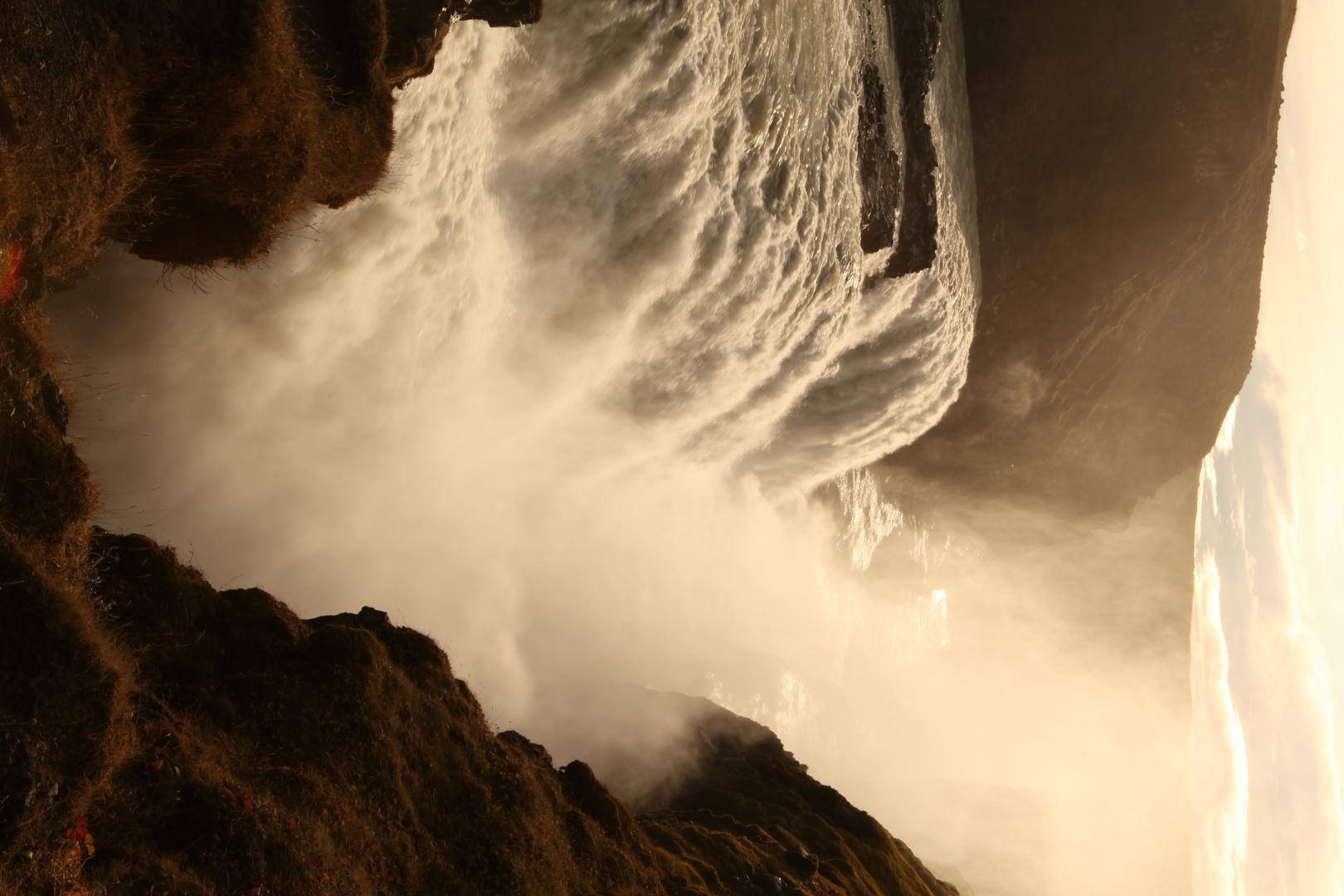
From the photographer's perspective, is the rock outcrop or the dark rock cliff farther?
the dark rock cliff

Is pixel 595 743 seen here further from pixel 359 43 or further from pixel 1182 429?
pixel 1182 429

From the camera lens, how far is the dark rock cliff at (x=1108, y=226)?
59.6ft

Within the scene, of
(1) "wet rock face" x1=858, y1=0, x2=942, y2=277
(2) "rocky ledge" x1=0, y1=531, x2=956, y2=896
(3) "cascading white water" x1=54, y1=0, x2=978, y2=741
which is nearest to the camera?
(2) "rocky ledge" x1=0, y1=531, x2=956, y2=896

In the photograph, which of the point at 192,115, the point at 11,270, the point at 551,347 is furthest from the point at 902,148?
the point at 11,270

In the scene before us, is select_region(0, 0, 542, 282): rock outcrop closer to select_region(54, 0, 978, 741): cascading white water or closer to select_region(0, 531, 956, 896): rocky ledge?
select_region(54, 0, 978, 741): cascading white water

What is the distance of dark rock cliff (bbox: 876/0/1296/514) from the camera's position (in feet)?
59.6

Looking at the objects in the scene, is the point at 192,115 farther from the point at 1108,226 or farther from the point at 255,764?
the point at 1108,226

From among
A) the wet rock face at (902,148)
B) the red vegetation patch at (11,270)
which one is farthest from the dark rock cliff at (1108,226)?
the red vegetation patch at (11,270)

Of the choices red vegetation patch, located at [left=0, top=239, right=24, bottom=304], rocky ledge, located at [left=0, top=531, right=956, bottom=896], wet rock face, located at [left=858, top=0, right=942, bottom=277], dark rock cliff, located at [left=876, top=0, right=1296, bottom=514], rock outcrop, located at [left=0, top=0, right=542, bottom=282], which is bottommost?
rocky ledge, located at [left=0, top=531, right=956, bottom=896]

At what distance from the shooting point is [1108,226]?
65.5 feet

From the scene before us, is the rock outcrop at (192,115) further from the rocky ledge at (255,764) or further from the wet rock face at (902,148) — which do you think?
the wet rock face at (902,148)

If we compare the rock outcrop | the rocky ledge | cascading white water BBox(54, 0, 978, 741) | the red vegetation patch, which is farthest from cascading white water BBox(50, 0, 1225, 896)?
the rocky ledge

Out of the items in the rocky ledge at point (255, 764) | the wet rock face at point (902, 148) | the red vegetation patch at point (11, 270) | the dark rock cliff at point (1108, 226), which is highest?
the dark rock cliff at point (1108, 226)

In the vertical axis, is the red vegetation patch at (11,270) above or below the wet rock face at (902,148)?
below
